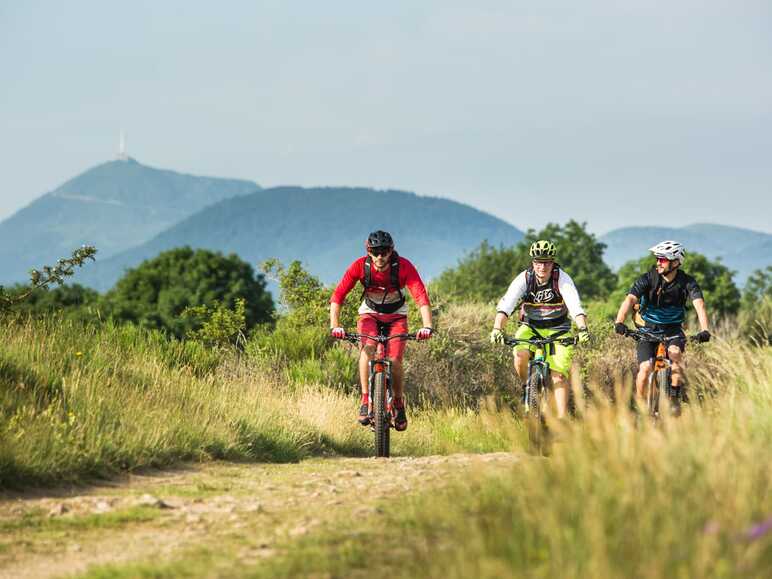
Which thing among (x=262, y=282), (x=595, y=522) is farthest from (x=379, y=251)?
(x=262, y=282)

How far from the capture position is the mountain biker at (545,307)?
10977mm

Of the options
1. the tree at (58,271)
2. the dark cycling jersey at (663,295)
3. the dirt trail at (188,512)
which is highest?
the tree at (58,271)

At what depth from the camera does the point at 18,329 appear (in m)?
12.0

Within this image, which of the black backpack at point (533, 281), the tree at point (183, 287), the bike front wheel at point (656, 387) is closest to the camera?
the black backpack at point (533, 281)

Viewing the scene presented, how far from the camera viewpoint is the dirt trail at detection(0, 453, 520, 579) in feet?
19.0

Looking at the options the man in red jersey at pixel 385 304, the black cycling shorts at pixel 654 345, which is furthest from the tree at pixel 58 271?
the black cycling shorts at pixel 654 345

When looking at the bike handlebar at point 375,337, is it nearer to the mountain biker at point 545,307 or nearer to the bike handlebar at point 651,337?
the mountain biker at point 545,307

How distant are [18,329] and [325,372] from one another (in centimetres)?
605

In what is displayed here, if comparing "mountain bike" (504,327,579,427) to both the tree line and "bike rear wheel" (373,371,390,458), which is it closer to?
"bike rear wheel" (373,371,390,458)

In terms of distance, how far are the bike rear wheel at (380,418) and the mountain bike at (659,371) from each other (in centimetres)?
299


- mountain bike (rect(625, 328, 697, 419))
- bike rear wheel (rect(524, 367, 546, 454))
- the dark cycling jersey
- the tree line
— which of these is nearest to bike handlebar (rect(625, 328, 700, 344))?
mountain bike (rect(625, 328, 697, 419))

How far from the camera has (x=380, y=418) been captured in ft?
35.9

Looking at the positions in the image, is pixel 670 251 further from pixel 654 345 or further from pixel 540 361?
pixel 540 361

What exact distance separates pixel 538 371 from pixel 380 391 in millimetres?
1707
